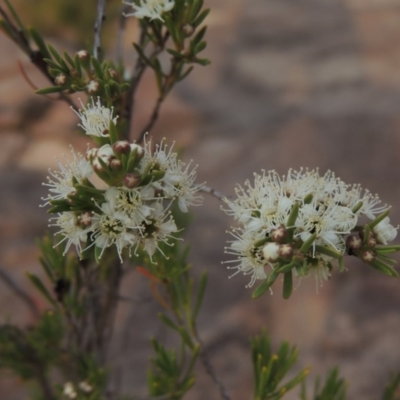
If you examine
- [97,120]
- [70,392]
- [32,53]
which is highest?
[32,53]

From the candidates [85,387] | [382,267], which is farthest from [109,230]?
[85,387]

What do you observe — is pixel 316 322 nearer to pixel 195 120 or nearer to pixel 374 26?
pixel 195 120

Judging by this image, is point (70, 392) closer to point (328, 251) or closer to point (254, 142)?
point (328, 251)

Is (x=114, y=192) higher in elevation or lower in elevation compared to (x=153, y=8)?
lower

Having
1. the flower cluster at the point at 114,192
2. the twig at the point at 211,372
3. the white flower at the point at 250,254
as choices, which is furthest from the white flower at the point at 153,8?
the twig at the point at 211,372

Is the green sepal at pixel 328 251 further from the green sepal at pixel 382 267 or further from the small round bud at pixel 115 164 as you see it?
the small round bud at pixel 115 164

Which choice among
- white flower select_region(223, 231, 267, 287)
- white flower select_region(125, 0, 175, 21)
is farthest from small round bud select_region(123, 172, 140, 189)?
white flower select_region(125, 0, 175, 21)

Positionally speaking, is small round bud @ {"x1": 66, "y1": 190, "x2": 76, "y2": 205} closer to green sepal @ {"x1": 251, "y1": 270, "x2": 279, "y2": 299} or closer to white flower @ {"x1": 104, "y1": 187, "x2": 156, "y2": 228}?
white flower @ {"x1": 104, "y1": 187, "x2": 156, "y2": 228}

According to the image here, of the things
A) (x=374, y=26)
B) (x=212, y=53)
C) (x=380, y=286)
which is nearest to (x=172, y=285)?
(x=380, y=286)
